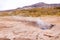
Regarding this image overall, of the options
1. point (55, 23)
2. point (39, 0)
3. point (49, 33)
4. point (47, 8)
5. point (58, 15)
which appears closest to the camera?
point (49, 33)

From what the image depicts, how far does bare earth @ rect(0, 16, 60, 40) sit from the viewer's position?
104cm

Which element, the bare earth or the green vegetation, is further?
the green vegetation

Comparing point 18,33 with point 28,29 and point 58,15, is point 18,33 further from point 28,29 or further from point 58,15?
point 58,15

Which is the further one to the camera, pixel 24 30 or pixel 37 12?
pixel 37 12

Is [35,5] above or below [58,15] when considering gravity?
above

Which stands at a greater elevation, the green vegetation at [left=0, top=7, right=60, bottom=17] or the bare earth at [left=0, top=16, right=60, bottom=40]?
the green vegetation at [left=0, top=7, right=60, bottom=17]

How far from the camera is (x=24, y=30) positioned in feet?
3.76

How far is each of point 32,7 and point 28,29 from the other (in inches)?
15.9

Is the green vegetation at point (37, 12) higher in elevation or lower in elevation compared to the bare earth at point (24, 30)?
higher

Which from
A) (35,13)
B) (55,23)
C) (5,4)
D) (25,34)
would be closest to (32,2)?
(35,13)

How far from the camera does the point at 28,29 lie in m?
1.15

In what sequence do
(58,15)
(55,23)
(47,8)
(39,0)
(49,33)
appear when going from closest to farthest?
1. (49,33)
2. (55,23)
3. (58,15)
4. (47,8)
5. (39,0)

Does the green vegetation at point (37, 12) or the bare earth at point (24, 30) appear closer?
the bare earth at point (24, 30)

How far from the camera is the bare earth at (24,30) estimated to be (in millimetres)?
1045
